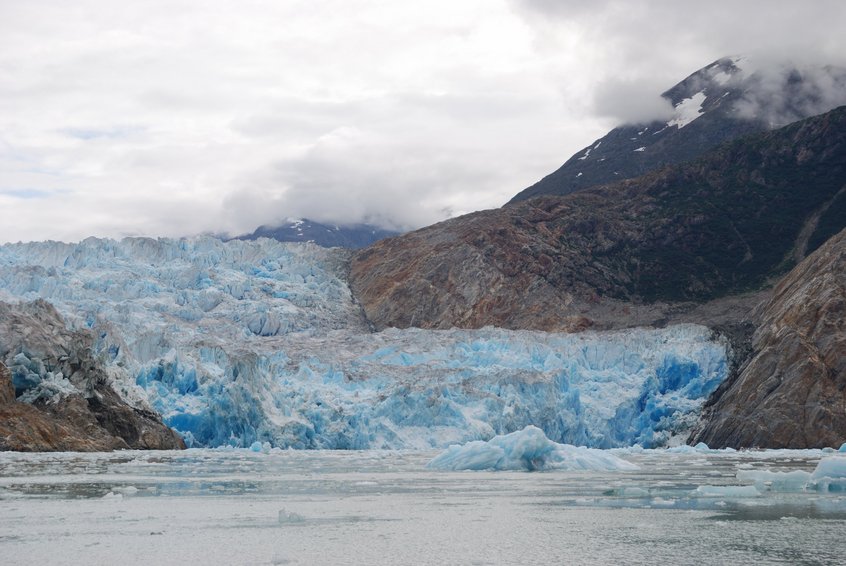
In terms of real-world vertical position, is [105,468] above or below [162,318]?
below

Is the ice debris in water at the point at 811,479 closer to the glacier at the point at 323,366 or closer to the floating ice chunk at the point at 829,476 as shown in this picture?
the floating ice chunk at the point at 829,476

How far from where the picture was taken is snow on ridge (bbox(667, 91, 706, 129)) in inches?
4766

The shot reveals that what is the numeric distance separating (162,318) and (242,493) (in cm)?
3830

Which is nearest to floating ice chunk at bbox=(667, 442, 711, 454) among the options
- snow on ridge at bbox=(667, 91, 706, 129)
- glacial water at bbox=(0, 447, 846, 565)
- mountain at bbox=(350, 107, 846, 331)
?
glacial water at bbox=(0, 447, 846, 565)

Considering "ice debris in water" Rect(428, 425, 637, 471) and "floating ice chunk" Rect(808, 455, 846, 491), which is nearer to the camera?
"floating ice chunk" Rect(808, 455, 846, 491)

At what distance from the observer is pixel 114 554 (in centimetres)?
1103

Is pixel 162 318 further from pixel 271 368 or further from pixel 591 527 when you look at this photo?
pixel 591 527

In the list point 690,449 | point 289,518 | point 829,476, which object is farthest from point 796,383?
point 289,518

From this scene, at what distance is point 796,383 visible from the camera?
4184cm

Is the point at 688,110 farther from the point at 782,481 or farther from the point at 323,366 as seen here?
the point at 782,481

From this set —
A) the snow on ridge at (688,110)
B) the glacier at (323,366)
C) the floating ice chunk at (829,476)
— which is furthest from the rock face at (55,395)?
the snow on ridge at (688,110)

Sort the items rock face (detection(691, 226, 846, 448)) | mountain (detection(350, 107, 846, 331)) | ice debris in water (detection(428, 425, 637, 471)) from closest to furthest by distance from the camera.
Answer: ice debris in water (detection(428, 425, 637, 471)) → rock face (detection(691, 226, 846, 448)) → mountain (detection(350, 107, 846, 331))

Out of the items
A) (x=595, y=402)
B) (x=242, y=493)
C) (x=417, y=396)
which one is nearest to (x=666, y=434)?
(x=595, y=402)

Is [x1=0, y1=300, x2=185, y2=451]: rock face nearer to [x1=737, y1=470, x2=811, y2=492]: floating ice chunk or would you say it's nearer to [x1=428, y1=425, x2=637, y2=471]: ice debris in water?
[x1=428, y1=425, x2=637, y2=471]: ice debris in water
